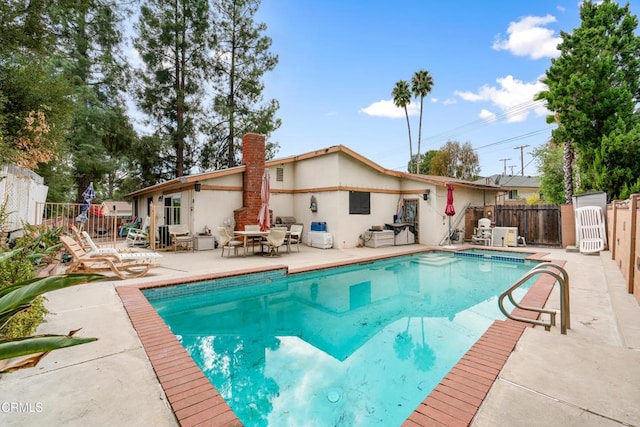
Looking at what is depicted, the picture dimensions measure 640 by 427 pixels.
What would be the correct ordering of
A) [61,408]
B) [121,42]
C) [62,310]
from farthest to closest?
[121,42] → [62,310] → [61,408]

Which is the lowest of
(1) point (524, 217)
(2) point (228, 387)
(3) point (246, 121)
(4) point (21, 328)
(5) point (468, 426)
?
(2) point (228, 387)

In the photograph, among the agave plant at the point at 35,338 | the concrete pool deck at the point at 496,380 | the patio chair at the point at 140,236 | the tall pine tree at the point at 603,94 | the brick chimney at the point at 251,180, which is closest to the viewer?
the agave plant at the point at 35,338

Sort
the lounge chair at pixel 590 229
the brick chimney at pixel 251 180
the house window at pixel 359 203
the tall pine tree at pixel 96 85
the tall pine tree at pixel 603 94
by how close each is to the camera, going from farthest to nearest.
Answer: the tall pine tree at pixel 96 85 → the house window at pixel 359 203 → the brick chimney at pixel 251 180 → the tall pine tree at pixel 603 94 → the lounge chair at pixel 590 229

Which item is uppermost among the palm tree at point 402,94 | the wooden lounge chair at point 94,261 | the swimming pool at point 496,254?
the palm tree at point 402,94

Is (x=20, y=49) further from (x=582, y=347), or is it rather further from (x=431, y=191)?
(x=431, y=191)

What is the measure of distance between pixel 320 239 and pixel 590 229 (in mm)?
9837

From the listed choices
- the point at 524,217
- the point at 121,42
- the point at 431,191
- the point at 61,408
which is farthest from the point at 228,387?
the point at 121,42

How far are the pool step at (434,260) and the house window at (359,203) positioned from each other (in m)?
3.13

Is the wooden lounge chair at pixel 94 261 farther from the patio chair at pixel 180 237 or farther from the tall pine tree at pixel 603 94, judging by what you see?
the tall pine tree at pixel 603 94

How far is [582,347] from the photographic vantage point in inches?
129

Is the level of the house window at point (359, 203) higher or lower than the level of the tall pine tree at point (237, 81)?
lower

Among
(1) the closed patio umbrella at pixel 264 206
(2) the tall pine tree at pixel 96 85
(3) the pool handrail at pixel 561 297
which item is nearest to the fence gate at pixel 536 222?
(1) the closed patio umbrella at pixel 264 206

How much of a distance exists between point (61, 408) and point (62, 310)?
9.60 ft

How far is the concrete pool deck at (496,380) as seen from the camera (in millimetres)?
2221
